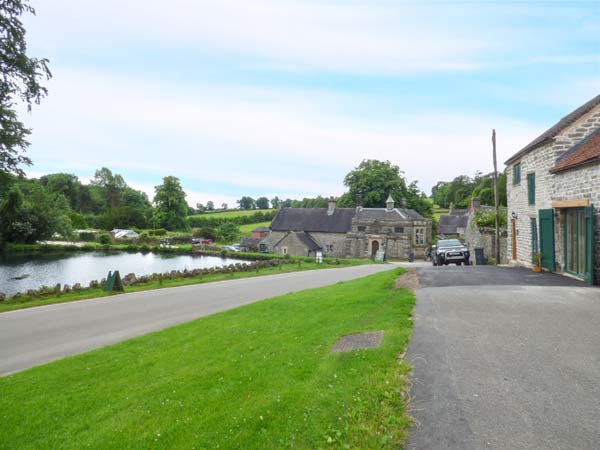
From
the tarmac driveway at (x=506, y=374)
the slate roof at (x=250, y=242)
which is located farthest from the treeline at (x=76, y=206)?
the slate roof at (x=250, y=242)

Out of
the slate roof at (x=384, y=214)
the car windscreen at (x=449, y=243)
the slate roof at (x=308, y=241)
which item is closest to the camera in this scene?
the car windscreen at (x=449, y=243)

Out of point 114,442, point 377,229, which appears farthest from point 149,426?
point 377,229

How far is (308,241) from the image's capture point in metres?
56.8

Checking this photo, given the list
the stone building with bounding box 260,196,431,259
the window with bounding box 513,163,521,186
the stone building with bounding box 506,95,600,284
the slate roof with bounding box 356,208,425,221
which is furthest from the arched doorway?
the stone building with bounding box 506,95,600,284

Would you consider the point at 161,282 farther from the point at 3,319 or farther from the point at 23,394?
the point at 23,394

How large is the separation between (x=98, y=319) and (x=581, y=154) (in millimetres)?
17446

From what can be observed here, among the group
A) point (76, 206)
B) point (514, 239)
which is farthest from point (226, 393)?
point (76, 206)

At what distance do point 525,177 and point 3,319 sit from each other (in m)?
22.4

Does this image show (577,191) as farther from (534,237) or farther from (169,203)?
(169,203)

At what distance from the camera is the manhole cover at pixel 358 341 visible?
7137 mm

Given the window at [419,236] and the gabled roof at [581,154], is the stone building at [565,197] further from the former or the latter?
the window at [419,236]

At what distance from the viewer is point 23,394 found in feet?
22.5

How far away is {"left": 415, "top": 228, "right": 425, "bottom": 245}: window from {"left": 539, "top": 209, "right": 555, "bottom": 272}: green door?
3503 centimetres

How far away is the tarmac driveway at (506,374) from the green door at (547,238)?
22.3ft
